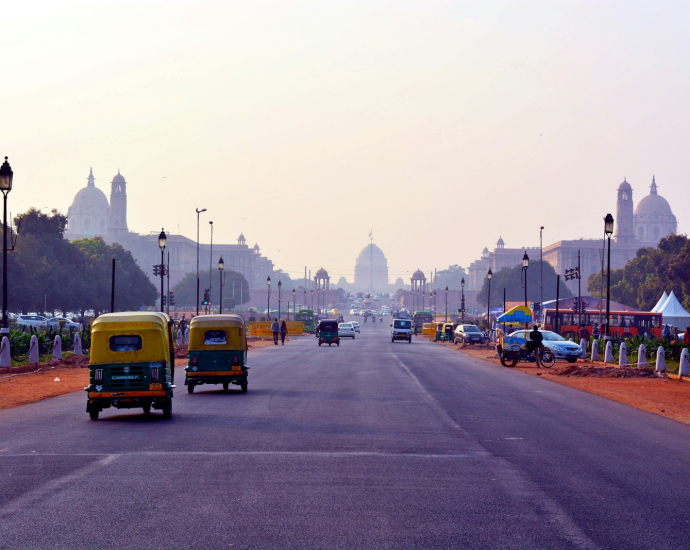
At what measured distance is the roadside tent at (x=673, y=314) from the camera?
74188mm

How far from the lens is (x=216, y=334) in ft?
71.0

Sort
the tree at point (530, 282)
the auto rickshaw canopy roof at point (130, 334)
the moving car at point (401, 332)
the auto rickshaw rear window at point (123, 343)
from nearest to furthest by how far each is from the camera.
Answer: the auto rickshaw canopy roof at point (130, 334)
the auto rickshaw rear window at point (123, 343)
the moving car at point (401, 332)
the tree at point (530, 282)

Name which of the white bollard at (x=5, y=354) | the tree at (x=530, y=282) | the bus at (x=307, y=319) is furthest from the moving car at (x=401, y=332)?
the tree at (x=530, y=282)

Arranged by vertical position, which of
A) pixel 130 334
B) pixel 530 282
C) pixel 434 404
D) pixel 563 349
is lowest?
pixel 434 404

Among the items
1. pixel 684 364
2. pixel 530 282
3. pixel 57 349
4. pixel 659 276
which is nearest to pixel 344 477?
pixel 684 364

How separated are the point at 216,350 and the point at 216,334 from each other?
1.21 feet

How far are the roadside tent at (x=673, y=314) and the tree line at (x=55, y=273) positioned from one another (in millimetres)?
52038

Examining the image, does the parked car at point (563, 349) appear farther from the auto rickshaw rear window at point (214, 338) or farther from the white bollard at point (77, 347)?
the auto rickshaw rear window at point (214, 338)

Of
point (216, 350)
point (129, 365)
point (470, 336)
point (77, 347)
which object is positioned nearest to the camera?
point (129, 365)

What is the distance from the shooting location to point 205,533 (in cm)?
746

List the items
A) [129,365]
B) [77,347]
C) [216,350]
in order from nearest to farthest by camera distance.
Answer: [129,365], [216,350], [77,347]

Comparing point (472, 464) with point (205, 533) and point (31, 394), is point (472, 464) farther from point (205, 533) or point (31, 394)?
point (31, 394)

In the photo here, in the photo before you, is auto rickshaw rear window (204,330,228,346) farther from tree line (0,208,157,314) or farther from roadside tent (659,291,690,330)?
roadside tent (659,291,690,330)

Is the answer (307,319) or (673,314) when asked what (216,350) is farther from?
(307,319)
